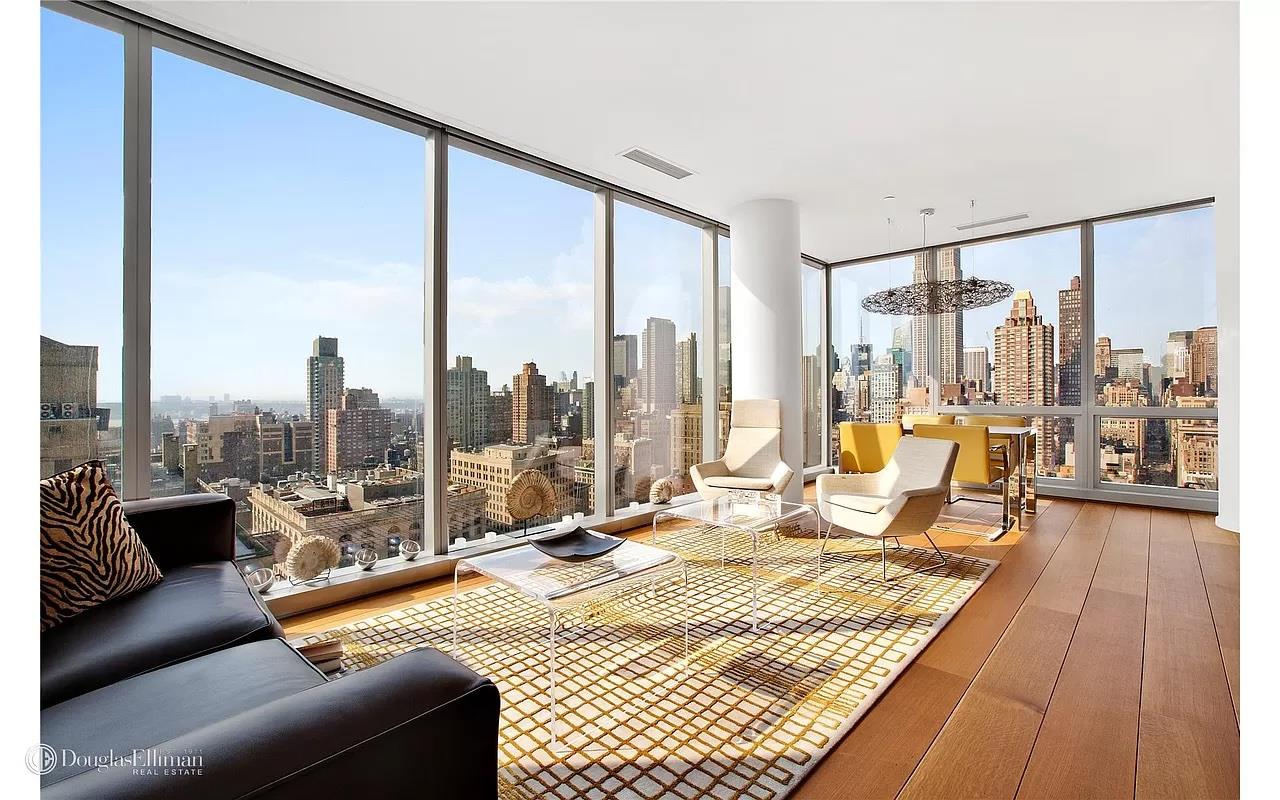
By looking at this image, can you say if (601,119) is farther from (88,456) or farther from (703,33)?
(88,456)

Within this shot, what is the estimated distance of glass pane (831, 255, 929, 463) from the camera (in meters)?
6.98

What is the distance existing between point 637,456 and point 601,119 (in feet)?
8.58

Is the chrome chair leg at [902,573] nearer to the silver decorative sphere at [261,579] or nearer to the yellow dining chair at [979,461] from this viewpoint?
the yellow dining chair at [979,461]

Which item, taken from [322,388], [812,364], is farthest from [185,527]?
[812,364]

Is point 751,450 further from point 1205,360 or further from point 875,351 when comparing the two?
point 1205,360

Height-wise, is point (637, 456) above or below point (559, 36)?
below

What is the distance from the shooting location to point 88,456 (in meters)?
2.47

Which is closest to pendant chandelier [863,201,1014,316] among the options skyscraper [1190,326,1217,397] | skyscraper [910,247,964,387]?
skyscraper [910,247,964,387]

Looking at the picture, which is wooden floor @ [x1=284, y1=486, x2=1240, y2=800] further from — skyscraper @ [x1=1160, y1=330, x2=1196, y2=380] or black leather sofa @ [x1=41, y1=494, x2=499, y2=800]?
skyscraper @ [x1=1160, y1=330, x2=1196, y2=380]

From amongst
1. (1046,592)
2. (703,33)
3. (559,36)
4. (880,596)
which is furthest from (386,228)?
(1046,592)

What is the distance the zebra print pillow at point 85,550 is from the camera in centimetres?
171

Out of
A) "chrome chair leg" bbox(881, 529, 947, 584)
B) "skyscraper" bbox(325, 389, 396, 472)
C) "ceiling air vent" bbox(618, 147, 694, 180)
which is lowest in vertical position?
"chrome chair leg" bbox(881, 529, 947, 584)

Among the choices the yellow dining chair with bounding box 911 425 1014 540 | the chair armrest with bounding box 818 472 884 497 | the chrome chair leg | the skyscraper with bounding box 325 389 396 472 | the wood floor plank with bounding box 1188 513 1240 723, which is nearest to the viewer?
the wood floor plank with bounding box 1188 513 1240 723

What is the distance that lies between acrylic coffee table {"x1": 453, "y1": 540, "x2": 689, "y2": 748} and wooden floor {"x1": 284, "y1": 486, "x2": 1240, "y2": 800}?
83 centimetres
